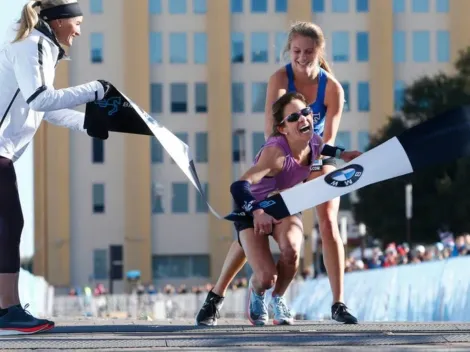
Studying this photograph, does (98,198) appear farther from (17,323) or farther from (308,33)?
(17,323)

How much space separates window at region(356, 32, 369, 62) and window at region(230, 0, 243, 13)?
6.67 m

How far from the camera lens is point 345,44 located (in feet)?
284

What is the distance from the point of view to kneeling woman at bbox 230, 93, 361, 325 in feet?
33.5

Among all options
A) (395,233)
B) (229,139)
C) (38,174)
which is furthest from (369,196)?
(38,174)

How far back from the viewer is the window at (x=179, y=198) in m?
85.4

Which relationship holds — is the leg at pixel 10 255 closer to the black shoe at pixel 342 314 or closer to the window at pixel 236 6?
the black shoe at pixel 342 314

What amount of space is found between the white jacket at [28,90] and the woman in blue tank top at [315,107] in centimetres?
174

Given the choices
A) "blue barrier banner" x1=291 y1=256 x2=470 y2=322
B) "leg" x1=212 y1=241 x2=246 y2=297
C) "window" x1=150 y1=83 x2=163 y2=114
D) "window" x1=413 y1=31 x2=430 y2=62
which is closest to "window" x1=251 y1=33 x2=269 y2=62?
"window" x1=150 y1=83 x2=163 y2=114

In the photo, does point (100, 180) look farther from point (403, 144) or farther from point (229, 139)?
point (403, 144)

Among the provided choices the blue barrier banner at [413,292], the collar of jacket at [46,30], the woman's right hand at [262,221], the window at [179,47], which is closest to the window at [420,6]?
the window at [179,47]

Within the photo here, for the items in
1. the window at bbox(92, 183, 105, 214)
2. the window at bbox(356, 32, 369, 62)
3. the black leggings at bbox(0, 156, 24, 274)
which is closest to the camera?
the black leggings at bbox(0, 156, 24, 274)

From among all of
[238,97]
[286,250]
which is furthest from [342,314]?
[238,97]

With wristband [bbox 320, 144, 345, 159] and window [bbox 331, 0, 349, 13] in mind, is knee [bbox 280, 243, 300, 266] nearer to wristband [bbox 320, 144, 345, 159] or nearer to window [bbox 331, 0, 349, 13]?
wristband [bbox 320, 144, 345, 159]

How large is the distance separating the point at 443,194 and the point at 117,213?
2451 cm
